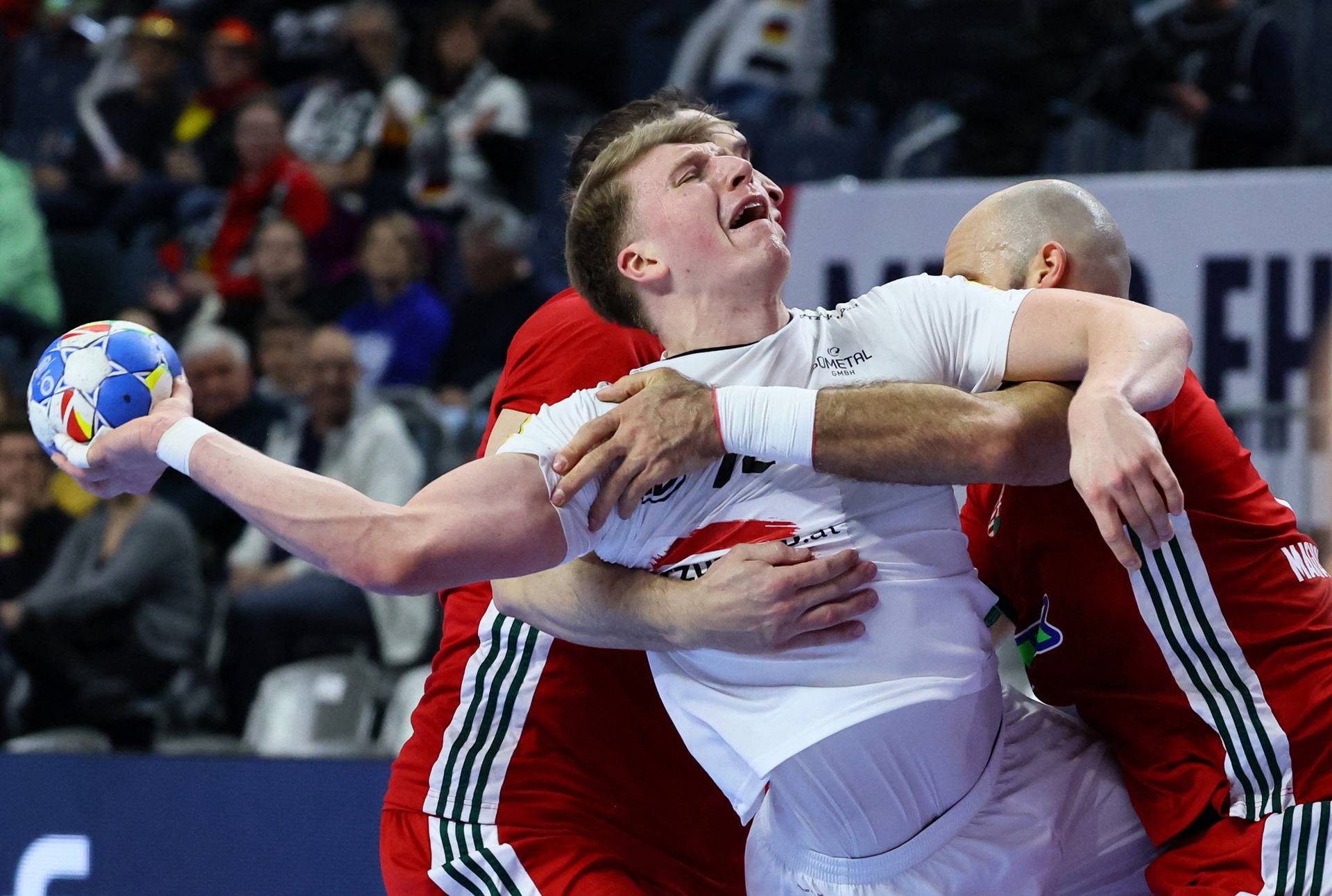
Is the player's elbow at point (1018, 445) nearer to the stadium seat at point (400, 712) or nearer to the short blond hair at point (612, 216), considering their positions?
the short blond hair at point (612, 216)

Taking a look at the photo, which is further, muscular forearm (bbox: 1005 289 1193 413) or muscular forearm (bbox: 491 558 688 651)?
muscular forearm (bbox: 491 558 688 651)

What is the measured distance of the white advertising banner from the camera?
212 inches

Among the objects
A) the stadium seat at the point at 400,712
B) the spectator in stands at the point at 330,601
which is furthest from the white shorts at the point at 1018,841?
the spectator in stands at the point at 330,601

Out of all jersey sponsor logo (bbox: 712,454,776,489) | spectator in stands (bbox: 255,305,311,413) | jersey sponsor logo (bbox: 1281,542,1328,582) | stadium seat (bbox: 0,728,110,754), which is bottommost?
stadium seat (bbox: 0,728,110,754)

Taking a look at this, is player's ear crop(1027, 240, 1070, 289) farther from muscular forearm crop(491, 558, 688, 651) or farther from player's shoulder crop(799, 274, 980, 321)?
muscular forearm crop(491, 558, 688, 651)

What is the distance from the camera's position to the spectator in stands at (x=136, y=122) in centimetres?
987

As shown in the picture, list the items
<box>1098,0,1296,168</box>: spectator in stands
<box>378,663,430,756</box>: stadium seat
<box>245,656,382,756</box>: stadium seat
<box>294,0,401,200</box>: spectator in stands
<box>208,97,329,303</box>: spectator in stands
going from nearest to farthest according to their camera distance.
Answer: <box>378,663,430,756</box>: stadium seat
<box>245,656,382,756</box>: stadium seat
<box>1098,0,1296,168</box>: spectator in stands
<box>208,97,329,303</box>: spectator in stands
<box>294,0,401,200</box>: spectator in stands

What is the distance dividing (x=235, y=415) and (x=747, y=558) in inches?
194

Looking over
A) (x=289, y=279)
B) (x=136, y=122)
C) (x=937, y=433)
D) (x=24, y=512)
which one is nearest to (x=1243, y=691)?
(x=937, y=433)

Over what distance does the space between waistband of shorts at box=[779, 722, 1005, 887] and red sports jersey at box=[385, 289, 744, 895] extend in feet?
1.73

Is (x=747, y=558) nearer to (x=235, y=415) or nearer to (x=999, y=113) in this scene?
(x=235, y=415)

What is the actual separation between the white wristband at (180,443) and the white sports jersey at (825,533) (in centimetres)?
51

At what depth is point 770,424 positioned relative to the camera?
244cm

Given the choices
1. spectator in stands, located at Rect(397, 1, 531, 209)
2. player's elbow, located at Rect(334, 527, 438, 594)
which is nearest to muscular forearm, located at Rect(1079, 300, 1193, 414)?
player's elbow, located at Rect(334, 527, 438, 594)
